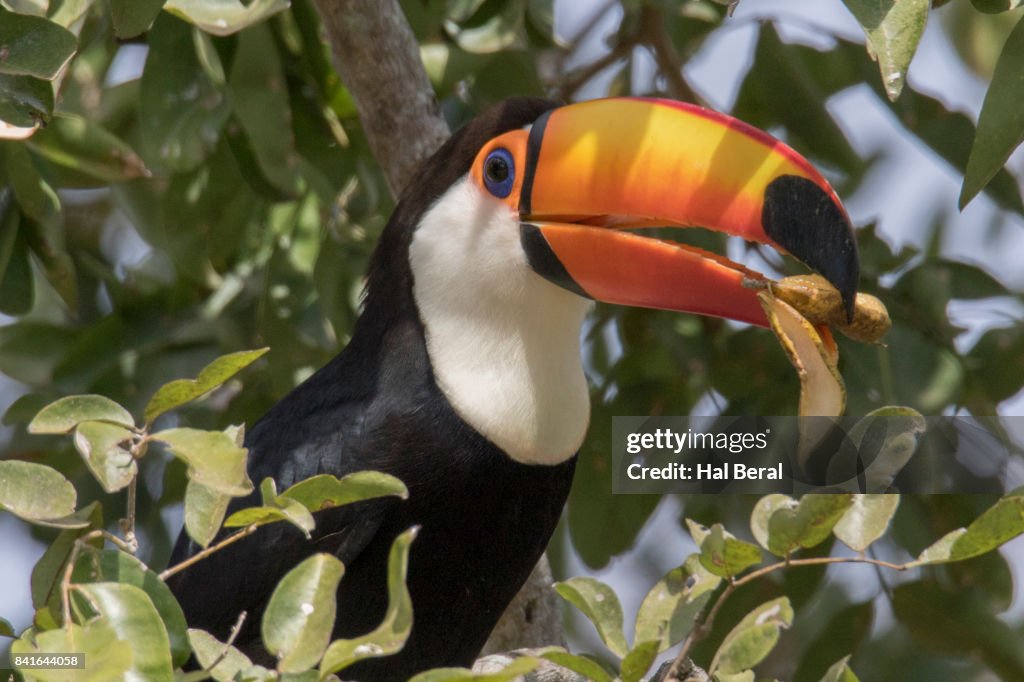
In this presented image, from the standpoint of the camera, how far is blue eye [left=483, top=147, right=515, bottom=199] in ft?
11.1

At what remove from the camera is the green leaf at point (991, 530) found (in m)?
1.95

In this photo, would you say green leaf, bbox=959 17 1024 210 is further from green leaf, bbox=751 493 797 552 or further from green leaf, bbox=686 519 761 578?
green leaf, bbox=686 519 761 578

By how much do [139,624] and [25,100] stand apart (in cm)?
117

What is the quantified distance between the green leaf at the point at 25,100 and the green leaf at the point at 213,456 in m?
0.96

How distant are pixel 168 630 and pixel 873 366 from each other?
220cm

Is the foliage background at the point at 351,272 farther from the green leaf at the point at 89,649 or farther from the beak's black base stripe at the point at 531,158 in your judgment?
the green leaf at the point at 89,649

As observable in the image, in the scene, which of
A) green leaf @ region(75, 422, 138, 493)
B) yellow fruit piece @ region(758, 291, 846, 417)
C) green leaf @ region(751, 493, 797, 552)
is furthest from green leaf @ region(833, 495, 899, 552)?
green leaf @ region(75, 422, 138, 493)

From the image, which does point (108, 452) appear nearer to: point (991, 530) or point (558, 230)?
point (991, 530)

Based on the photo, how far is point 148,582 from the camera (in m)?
2.00

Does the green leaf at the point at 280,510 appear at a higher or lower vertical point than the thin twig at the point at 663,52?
higher

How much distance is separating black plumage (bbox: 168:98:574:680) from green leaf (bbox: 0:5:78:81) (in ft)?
3.67

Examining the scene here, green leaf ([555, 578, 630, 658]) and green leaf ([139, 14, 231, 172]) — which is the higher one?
green leaf ([555, 578, 630, 658])

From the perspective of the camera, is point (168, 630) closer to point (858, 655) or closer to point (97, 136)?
point (97, 136)

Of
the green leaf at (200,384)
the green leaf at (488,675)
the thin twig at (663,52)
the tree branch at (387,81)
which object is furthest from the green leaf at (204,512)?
the thin twig at (663,52)
